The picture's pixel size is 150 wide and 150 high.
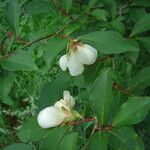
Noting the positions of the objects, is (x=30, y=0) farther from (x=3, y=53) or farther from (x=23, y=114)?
(x=23, y=114)

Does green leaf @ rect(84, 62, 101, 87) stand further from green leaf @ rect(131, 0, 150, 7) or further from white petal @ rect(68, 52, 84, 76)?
green leaf @ rect(131, 0, 150, 7)

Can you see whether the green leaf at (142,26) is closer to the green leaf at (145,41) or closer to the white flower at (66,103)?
the green leaf at (145,41)

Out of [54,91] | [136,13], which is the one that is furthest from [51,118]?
[136,13]

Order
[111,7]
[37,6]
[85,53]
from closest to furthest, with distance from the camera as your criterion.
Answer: [85,53] < [111,7] < [37,6]

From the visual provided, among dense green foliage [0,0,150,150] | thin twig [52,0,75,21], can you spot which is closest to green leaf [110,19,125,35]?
dense green foliage [0,0,150,150]

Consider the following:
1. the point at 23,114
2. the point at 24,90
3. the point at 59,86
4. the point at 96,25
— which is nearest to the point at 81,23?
the point at 96,25

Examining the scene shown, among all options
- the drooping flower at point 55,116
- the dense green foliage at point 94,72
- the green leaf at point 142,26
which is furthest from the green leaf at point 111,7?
the drooping flower at point 55,116

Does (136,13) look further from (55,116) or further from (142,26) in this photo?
(55,116)
